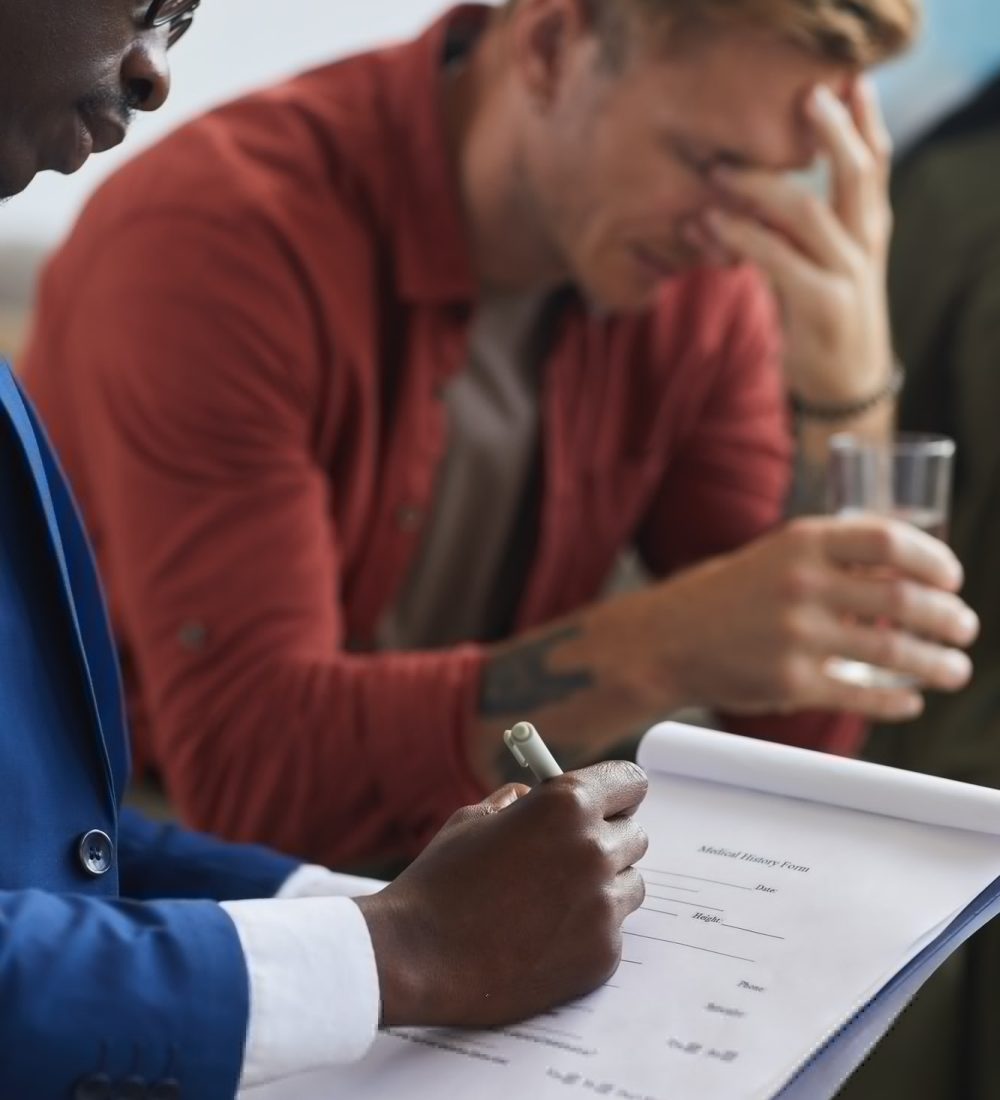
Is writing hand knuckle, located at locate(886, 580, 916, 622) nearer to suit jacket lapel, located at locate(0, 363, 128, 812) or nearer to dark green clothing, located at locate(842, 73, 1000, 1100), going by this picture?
dark green clothing, located at locate(842, 73, 1000, 1100)

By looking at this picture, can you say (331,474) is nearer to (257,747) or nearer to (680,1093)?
(257,747)

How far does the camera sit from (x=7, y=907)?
0.62m

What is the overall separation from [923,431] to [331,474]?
2.51 feet

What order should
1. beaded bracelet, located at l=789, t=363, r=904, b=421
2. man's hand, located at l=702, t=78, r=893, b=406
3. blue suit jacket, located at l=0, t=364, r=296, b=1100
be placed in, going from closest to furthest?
blue suit jacket, located at l=0, t=364, r=296, b=1100 → man's hand, located at l=702, t=78, r=893, b=406 → beaded bracelet, located at l=789, t=363, r=904, b=421

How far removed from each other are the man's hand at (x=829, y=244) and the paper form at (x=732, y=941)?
0.70 metres

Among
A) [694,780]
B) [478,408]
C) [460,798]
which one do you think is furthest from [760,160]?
[694,780]

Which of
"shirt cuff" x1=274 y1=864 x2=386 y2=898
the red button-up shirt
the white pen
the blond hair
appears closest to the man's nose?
the white pen

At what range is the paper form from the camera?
0.64 m

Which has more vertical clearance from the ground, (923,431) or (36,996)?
(36,996)

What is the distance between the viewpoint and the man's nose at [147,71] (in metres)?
0.69

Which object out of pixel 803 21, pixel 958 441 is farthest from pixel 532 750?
pixel 958 441

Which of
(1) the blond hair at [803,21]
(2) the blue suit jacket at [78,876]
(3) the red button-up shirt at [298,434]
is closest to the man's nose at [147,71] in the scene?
(2) the blue suit jacket at [78,876]

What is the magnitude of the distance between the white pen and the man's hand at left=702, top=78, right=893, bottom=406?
2.58 ft

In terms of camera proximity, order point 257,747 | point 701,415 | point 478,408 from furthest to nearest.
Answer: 1. point 701,415
2. point 478,408
3. point 257,747
